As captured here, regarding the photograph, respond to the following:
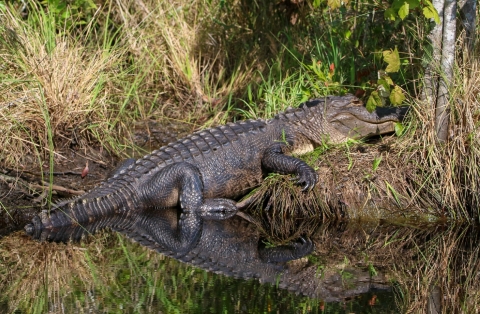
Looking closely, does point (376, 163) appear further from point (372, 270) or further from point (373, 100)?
point (372, 270)

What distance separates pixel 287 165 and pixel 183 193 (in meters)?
0.98

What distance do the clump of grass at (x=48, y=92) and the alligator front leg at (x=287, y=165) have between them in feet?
5.39

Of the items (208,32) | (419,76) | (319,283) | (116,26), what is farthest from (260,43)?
(319,283)

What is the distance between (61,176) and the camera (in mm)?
7816

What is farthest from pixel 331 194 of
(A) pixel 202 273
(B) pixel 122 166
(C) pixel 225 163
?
(B) pixel 122 166

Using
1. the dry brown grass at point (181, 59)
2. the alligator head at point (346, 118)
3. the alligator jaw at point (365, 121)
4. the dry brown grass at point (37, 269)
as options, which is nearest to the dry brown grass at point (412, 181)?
the alligator jaw at point (365, 121)

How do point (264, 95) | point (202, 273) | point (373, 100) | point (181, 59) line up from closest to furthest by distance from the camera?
1. point (202, 273)
2. point (373, 100)
3. point (264, 95)
4. point (181, 59)

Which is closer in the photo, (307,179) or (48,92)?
(307,179)

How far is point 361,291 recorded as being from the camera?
5445mm

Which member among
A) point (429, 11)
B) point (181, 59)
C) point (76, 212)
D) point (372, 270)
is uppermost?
point (429, 11)

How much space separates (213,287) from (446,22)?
321 cm

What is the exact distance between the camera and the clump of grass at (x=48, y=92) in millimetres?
7789

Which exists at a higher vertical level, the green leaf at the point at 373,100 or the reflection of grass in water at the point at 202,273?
the green leaf at the point at 373,100

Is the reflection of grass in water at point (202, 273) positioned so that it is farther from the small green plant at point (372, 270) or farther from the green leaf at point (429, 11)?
the green leaf at point (429, 11)
